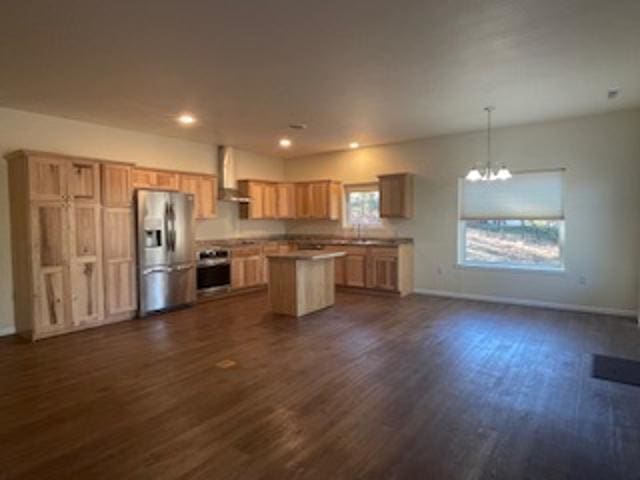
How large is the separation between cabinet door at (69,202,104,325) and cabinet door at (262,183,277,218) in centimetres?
370

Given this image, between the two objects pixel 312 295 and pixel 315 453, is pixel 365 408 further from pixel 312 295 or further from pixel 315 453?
pixel 312 295

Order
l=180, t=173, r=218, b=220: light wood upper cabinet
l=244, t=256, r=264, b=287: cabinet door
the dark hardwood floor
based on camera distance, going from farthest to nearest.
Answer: l=244, t=256, r=264, b=287: cabinet door, l=180, t=173, r=218, b=220: light wood upper cabinet, the dark hardwood floor

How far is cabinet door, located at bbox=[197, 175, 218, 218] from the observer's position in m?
7.21

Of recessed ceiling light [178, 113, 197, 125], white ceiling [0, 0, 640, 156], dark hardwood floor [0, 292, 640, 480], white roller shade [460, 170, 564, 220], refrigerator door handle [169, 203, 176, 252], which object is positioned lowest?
dark hardwood floor [0, 292, 640, 480]

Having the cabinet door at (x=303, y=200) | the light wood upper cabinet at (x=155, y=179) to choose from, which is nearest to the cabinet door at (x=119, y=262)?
the light wood upper cabinet at (x=155, y=179)

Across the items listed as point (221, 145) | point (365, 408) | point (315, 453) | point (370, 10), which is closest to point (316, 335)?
point (365, 408)

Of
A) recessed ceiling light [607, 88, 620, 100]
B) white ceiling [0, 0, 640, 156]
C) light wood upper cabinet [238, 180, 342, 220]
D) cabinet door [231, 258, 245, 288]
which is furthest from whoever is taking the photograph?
light wood upper cabinet [238, 180, 342, 220]

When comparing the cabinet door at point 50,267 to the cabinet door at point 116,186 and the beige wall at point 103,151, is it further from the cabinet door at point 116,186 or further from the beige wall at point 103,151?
the beige wall at point 103,151

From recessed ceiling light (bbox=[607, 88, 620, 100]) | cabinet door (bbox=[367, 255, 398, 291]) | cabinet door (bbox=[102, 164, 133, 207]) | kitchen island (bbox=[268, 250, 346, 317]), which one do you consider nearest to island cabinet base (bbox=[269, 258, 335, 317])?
kitchen island (bbox=[268, 250, 346, 317])

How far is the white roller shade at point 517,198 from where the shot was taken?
6.11m

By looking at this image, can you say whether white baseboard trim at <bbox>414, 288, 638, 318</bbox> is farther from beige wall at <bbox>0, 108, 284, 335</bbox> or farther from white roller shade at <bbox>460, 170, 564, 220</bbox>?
beige wall at <bbox>0, 108, 284, 335</bbox>

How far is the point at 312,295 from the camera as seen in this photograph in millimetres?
6000

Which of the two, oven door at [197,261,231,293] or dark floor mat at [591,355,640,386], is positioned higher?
oven door at [197,261,231,293]

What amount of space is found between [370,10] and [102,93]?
3.36 metres
